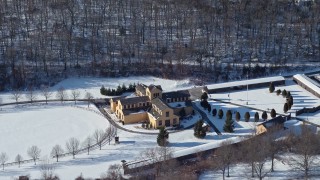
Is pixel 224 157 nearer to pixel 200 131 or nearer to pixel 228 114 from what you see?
pixel 200 131

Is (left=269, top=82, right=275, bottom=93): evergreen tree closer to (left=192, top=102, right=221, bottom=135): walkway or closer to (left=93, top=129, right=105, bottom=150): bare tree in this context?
(left=192, top=102, right=221, bottom=135): walkway

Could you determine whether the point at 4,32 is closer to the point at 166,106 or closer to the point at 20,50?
the point at 20,50

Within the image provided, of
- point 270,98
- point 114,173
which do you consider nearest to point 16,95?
point 114,173

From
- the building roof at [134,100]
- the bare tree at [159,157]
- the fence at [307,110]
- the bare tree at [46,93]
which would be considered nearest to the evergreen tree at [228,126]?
the bare tree at [159,157]

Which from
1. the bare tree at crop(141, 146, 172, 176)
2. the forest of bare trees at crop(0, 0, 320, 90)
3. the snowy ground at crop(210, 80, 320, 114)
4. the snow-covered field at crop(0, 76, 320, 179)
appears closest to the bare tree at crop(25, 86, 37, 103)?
the snow-covered field at crop(0, 76, 320, 179)

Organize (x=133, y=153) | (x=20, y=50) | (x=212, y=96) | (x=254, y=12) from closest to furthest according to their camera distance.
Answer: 1. (x=133, y=153)
2. (x=212, y=96)
3. (x=20, y=50)
4. (x=254, y=12)

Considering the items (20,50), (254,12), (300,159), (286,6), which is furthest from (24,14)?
(300,159)
